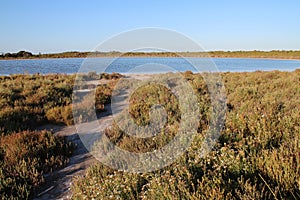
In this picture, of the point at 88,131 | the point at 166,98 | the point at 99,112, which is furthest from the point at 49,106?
the point at 166,98

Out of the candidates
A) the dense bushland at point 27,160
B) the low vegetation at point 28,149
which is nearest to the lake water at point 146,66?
the low vegetation at point 28,149

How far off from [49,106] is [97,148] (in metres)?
5.03

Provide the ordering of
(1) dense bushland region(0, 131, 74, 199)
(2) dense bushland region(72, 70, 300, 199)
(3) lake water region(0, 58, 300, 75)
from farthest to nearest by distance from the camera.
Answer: (3) lake water region(0, 58, 300, 75) → (1) dense bushland region(0, 131, 74, 199) → (2) dense bushland region(72, 70, 300, 199)

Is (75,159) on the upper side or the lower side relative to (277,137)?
lower

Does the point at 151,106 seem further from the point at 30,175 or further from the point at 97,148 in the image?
the point at 30,175

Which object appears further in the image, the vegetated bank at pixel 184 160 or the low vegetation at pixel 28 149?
the low vegetation at pixel 28 149

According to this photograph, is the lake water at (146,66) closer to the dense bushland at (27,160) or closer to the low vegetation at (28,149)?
the low vegetation at (28,149)

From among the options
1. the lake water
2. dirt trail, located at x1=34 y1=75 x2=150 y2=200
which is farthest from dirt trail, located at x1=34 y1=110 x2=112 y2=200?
the lake water

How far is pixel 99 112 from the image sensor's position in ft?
→ 32.4

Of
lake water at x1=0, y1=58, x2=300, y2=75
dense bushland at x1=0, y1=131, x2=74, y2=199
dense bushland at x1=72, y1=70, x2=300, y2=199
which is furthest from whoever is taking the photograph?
lake water at x1=0, y1=58, x2=300, y2=75

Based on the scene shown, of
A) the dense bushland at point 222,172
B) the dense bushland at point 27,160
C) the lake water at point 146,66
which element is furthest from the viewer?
the lake water at point 146,66

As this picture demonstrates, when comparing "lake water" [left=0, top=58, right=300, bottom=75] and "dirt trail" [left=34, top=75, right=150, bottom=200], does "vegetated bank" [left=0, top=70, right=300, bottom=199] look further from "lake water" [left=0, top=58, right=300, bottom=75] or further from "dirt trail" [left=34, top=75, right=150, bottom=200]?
"lake water" [left=0, top=58, right=300, bottom=75]

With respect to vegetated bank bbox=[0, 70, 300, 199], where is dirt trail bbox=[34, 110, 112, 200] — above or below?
below

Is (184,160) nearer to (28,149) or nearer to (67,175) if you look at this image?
(67,175)
